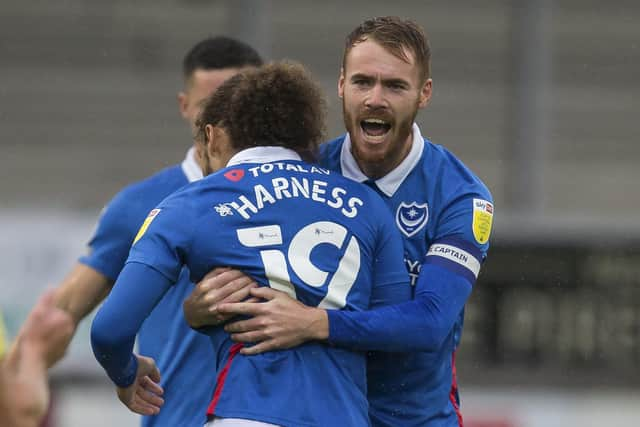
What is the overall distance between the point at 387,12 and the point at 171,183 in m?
10.2

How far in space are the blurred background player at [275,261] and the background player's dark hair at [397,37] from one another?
1.14 ft

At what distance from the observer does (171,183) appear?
174 inches

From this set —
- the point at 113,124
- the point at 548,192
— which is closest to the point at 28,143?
the point at 113,124

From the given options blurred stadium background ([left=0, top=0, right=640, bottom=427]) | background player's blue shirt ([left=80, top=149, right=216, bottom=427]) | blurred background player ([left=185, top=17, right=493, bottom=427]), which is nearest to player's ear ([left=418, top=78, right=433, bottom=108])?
blurred background player ([left=185, top=17, right=493, bottom=427])

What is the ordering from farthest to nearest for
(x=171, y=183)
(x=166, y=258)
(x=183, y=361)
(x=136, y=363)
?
(x=171, y=183)
(x=183, y=361)
(x=136, y=363)
(x=166, y=258)

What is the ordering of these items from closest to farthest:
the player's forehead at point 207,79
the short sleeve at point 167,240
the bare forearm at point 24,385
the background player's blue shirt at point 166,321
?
the bare forearm at point 24,385, the short sleeve at point 167,240, the background player's blue shirt at point 166,321, the player's forehead at point 207,79

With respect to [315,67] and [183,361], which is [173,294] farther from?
[315,67]

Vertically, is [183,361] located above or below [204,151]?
below

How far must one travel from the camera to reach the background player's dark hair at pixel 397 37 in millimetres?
3449

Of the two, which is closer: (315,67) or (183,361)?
(183,361)

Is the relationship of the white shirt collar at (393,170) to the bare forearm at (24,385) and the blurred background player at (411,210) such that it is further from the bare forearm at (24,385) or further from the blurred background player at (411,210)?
the bare forearm at (24,385)

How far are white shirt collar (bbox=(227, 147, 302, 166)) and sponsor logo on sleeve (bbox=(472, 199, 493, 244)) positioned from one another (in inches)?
21.4

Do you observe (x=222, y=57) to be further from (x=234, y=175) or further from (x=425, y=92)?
(x=234, y=175)


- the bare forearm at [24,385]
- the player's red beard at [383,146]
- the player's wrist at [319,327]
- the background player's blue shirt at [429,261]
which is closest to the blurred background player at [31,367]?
the bare forearm at [24,385]
